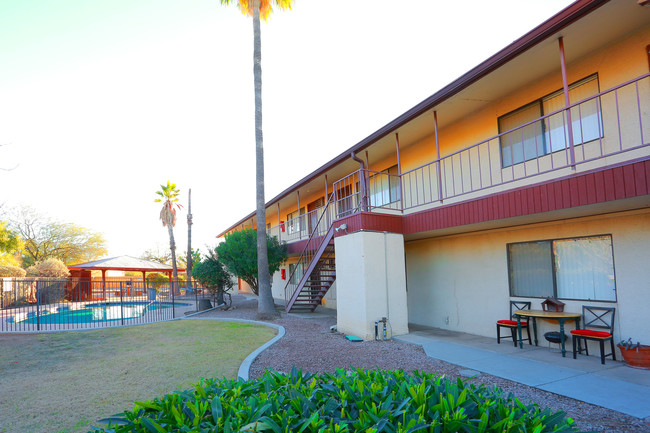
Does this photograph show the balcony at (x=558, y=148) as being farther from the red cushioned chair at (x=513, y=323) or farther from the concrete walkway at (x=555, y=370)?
the concrete walkway at (x=555, y=370)

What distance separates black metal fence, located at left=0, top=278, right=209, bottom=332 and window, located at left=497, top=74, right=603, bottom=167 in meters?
12.5

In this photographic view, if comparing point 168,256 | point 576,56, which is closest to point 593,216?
point 576,56

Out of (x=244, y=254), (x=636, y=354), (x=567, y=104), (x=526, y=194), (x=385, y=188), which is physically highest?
(x=567, y=104)

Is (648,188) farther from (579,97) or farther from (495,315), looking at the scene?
(495,315)

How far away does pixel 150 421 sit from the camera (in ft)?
7.67

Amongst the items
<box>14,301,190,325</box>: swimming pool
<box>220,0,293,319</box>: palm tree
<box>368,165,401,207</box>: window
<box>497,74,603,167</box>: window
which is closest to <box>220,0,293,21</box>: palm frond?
<box>220,0,293,319</box>: palm tree

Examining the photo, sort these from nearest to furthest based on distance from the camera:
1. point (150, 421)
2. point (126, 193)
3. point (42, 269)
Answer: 1. point (150, 421)
2. point (42, 269)
3. point (126, 193)

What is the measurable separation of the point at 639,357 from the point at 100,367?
9.34 metres

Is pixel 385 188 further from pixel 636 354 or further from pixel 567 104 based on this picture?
pixel 636 354

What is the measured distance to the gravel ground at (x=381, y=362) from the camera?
14.1 ft

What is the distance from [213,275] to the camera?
59.9 feet

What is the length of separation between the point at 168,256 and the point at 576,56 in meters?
60.7

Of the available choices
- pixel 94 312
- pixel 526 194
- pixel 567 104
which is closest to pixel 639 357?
pixel 526 194

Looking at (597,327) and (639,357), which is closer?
(639,357)
